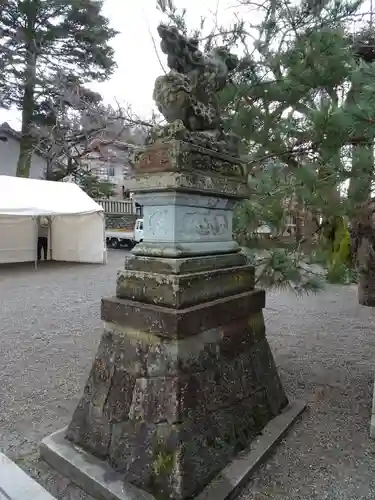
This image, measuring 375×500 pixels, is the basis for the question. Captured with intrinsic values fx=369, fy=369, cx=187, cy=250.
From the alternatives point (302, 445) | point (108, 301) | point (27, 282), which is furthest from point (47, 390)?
point (27, 282)

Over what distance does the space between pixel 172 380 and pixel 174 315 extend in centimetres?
31

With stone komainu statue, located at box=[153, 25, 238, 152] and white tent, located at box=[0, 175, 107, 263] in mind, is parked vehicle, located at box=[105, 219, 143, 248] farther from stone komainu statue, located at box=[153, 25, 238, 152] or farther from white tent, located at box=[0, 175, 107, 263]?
stone komainu statue, located at box=[153, 25, 238, 152]

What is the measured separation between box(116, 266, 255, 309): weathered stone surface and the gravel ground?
0.95 metres

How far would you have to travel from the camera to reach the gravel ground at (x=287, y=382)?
187cm

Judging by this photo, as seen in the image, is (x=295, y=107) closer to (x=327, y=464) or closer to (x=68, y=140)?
(x=327, y=464)

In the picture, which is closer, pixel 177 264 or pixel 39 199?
pixel 177 264

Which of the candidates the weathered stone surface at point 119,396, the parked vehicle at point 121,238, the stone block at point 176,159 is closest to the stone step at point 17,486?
the weathered stone surface at point 119,396

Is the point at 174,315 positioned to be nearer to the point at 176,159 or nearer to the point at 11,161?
the point at 176,159

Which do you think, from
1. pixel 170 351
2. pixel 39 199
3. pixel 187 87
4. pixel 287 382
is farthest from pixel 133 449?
pixel 39 199

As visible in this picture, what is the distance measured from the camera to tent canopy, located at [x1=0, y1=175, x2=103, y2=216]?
830 cm

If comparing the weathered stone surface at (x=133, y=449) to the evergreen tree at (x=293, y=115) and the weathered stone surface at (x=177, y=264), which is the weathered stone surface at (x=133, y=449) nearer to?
the weathered stone surface at (x=177, y=264)

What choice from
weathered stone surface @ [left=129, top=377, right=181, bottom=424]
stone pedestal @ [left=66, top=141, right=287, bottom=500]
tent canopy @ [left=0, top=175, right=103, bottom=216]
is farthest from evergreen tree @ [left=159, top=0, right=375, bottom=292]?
tent canopy @ [left=0, top=175, right=103, bottom=216]

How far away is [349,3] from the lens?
93.5 inches

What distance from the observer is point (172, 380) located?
5.60 ft
